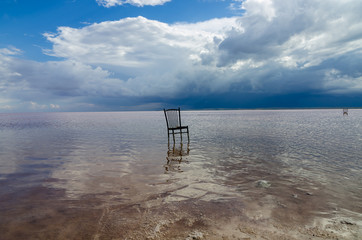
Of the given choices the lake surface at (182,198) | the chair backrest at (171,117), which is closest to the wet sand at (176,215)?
the lake surface at (182,198)

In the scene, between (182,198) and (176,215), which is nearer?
(176,215)

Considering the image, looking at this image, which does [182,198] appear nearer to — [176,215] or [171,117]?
[176,215]

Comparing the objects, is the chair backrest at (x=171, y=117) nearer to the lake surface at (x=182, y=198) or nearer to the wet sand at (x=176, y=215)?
the lake surface at (x=182, y=198)

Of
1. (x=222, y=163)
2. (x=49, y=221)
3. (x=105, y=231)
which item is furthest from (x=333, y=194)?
(x=49, y=221)

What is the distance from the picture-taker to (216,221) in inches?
152

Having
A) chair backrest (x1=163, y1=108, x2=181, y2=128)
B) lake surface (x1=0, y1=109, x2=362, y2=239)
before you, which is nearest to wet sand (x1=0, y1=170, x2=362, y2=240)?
lake surface (x1=0, y1=109, x2=362, y2=239)

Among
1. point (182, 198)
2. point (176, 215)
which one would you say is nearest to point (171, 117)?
point (182, 198)

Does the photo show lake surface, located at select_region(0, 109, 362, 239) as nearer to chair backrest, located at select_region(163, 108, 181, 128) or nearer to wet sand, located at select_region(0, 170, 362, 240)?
wet sand, located at select_region(0, 170, 362, 240)

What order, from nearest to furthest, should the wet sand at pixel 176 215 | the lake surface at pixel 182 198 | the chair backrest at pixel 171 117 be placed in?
the wet sand at pixel 176 215 < the lake surface at pixel 182 198 < the chair backrest at pixel 171 117

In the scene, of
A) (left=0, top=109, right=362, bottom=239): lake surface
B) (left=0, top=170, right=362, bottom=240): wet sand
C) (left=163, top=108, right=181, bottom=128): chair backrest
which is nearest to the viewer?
(left=0, top=170, right=362, bottom=240): wet sand

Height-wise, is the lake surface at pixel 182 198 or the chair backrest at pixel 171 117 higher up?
the chair backrest at pixel 171 117

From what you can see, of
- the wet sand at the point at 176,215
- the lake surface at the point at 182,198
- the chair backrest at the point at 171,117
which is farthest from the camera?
the chair backrest at the point at 171,117

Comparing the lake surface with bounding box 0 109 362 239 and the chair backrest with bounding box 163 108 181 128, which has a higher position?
the chair backrest with bounding box 163 108 181 128

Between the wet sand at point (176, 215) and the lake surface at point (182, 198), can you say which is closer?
the wet sand at point (176, 215)
